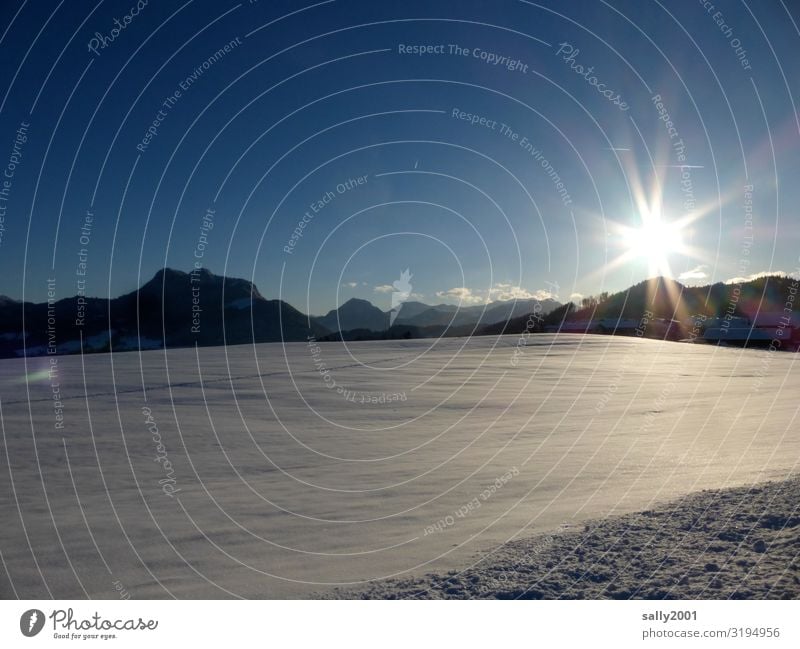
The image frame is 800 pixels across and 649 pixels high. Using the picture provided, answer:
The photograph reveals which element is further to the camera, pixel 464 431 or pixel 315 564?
pixel 464 431

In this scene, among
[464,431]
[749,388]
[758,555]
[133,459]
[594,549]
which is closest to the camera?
[758,555]

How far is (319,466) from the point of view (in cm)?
715

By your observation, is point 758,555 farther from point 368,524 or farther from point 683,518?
point 368,524

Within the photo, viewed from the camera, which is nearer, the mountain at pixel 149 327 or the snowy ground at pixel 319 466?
the snowy ground at pixel 319 466

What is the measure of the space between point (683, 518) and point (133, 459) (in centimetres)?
602

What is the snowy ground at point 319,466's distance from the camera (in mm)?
4172

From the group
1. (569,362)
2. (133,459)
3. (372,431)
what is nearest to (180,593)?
(133,459)

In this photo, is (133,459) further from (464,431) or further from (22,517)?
(464,431)

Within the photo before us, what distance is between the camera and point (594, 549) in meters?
3.91

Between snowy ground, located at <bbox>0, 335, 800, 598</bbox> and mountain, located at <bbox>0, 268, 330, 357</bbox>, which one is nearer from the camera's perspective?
snowy ground, located at <bbox>0, 335, 800, 598</bbox>

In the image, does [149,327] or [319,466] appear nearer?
[319,466]

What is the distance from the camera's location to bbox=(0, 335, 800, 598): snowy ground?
4172 mm

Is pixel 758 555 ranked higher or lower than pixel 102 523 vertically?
higher

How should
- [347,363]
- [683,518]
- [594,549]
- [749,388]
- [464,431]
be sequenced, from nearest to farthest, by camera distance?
[594,549]
[683,518]
[464,431]
[749,388]
[347,363]
